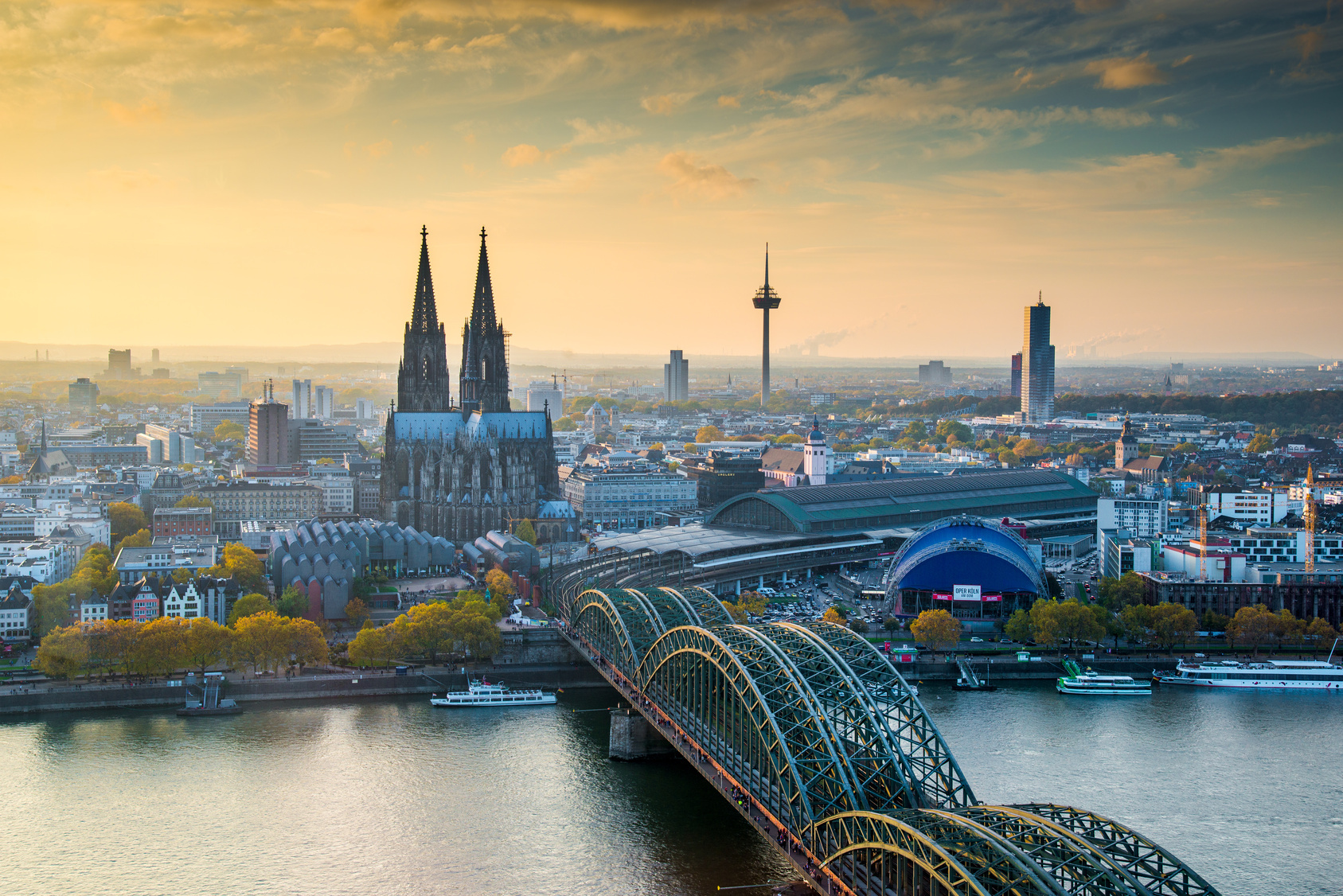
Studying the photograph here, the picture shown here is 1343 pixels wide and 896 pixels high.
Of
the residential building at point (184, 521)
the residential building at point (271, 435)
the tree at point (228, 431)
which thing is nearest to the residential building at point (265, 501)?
the residential building at point (184, 521)

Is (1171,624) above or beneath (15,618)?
beneath

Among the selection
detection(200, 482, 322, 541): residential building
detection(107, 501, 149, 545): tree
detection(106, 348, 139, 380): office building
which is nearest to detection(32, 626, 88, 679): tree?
detection(107, 501, 149, 545): tree

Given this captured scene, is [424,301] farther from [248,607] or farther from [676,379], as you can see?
[676,379]

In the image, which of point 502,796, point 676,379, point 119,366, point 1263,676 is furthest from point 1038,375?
point 119,366

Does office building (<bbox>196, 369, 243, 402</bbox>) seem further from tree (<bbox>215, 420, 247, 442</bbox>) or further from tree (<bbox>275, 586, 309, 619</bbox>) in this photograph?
tree (<bbox>275, 586, 309, 619</bbox>)

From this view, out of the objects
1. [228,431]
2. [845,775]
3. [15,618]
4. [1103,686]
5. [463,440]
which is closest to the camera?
[845,775]
